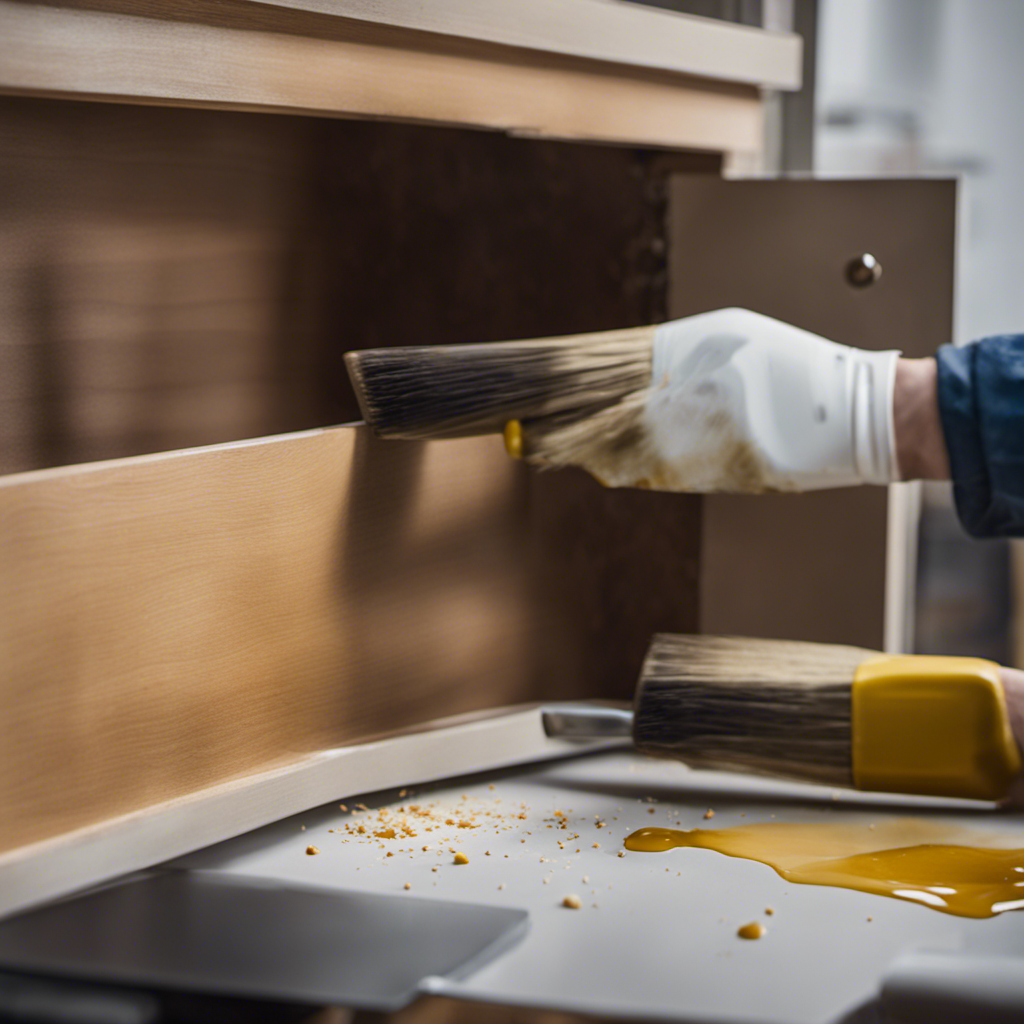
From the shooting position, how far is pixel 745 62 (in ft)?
→ 2.75

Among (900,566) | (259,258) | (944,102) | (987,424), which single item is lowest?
(900,566)

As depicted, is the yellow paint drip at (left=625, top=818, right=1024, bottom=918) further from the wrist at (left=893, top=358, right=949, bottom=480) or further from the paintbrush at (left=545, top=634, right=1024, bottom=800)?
the wrist at (left=893, top=358, right=949, bottom=480)

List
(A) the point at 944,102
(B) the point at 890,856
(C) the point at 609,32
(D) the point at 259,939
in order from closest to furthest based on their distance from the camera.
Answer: (D) the point at 259,939 < (B) the point at 890,856 < (C) the point at 609,32 < (A) the point at 944,102

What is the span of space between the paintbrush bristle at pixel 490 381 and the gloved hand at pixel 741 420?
1 centimetres

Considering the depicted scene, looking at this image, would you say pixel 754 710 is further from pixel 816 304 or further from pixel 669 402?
pixel 816 304

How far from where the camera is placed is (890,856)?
59 centimetres

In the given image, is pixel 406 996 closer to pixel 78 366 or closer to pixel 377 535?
pixel 377 535

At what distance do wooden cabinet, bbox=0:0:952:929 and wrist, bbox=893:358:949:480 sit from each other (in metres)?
0.14

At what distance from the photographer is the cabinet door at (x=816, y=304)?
30.9 inches

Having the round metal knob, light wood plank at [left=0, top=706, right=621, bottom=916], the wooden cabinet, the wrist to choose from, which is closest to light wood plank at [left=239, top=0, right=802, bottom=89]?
the wooden cabinet

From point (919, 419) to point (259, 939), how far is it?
1.45 feet

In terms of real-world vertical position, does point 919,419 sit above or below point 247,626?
above

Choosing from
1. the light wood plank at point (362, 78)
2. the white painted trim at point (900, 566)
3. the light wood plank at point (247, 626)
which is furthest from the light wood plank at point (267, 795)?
the light wood plank at point (362, 78)

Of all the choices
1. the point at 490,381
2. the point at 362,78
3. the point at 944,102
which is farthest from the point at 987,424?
the point at 944,102
